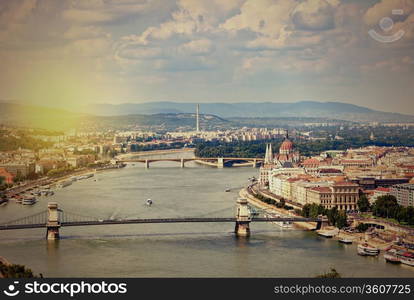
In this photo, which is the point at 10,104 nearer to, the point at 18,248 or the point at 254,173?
the point at 254,173

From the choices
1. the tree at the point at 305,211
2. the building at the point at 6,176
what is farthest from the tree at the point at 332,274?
the building at the point at 6,176

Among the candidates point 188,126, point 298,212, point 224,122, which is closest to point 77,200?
point 298,212

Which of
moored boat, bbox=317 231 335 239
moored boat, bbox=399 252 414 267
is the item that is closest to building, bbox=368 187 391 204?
moored boat, bbox=317 231 335 239

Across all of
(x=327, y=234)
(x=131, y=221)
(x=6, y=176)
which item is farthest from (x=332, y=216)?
(x=6, y=176)

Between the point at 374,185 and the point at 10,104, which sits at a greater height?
the point at 10,104

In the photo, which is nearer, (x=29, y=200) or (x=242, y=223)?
(x=242, y=223)

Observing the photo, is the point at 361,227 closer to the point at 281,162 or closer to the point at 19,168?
the point at 281,162

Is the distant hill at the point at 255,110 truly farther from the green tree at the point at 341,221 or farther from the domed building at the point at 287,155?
the green tree at the point at 341,221
